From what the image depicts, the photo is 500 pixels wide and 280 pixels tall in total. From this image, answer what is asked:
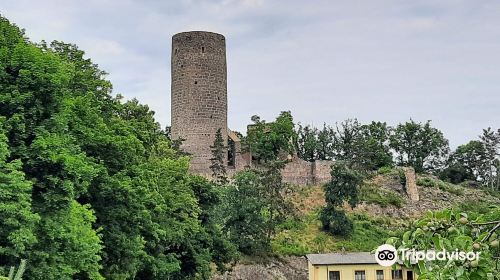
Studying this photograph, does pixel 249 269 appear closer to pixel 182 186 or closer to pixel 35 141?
pixel 182 186

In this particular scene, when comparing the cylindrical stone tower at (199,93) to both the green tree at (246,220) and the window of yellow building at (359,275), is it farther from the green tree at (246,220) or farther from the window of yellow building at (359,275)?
the window of yellow building at (359,275)

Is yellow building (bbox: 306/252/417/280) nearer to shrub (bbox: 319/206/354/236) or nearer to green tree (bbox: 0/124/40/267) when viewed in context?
shrub (bbox: 319/206/354/236)

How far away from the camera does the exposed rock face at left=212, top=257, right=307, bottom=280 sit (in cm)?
4843

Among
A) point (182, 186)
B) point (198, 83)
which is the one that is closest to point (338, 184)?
point (198, 83)

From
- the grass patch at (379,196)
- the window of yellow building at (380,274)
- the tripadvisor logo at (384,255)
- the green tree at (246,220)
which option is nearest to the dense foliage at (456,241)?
the tripadvisor logo at (384,255)

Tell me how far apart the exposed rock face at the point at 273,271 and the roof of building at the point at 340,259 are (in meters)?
2.95

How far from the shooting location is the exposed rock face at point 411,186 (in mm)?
70062

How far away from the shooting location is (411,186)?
7056 centimetres

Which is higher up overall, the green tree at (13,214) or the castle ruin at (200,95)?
the castle ruin at (200,95)

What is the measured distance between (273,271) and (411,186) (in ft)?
81.7

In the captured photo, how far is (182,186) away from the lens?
36438 mm

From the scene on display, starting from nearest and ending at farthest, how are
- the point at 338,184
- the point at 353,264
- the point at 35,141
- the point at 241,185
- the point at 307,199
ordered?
the point at 35,141, the point at 353,264, the point at 241,185, the point at 338,184, the point at 307,199

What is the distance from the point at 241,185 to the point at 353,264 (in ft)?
31.5

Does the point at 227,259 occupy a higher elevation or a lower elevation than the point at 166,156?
lower
